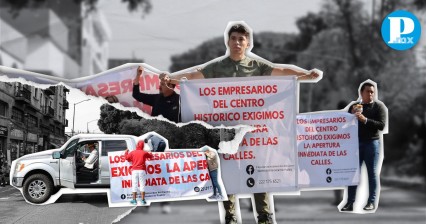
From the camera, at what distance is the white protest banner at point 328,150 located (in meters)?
4.68

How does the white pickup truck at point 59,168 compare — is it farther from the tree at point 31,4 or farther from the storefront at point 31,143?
the tree at point 31,4

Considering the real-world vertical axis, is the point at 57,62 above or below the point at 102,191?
above

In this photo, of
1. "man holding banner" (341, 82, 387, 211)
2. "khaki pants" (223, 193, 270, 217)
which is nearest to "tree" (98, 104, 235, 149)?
"khaki pants" (223, 193, 270, 217)

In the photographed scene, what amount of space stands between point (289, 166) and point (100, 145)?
4.34 feet

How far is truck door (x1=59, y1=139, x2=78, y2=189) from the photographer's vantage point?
4320 mm

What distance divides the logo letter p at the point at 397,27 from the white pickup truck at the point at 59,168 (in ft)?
6.95

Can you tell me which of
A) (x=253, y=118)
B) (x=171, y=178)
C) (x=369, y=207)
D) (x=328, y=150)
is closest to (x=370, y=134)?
(x=328, y=150)

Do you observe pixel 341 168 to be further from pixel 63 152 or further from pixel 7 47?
pixel 7 47

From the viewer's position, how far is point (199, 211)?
15.0 feet

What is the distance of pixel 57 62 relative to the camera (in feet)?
13.9

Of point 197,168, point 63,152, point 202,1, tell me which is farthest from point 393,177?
point 63,152

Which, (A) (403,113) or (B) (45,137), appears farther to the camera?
(A) (403,113)

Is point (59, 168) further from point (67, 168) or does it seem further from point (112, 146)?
point (112, 146)

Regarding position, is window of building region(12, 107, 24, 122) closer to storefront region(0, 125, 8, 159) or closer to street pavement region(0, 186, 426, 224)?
storefront region(0, 125, 8, 159)
